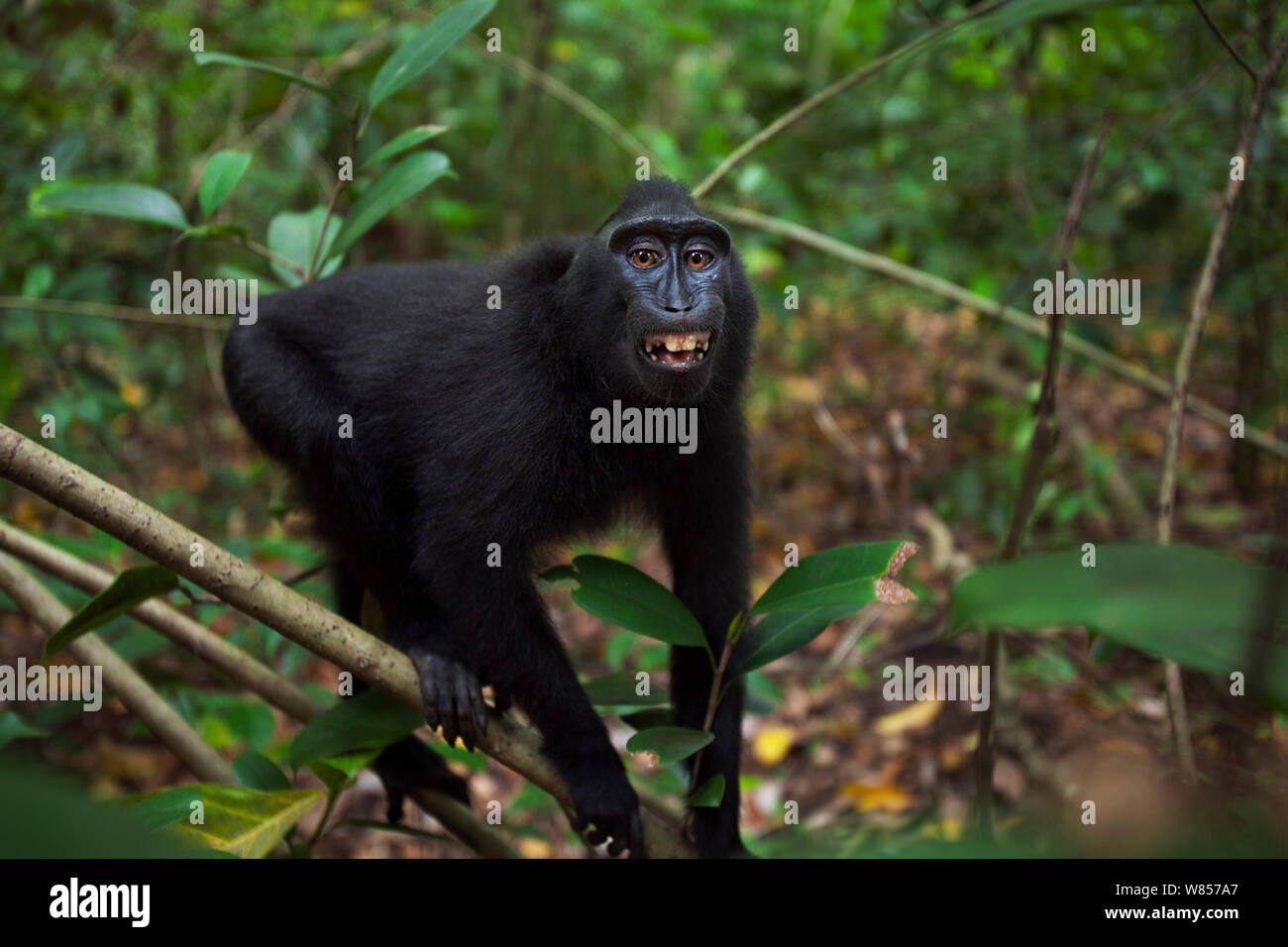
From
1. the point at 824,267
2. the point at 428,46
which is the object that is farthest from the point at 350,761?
the point at 824,267

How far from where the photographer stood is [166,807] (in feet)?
8.11

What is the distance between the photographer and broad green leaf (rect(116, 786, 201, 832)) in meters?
2.41

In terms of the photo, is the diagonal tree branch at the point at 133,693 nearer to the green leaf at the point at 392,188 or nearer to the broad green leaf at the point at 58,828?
the green leaf at the point at 392,188

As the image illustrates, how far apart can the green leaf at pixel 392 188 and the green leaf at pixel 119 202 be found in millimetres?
609

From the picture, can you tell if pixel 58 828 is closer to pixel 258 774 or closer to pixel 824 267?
pixel 258 774

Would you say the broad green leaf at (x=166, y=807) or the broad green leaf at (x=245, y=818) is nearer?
the broad green leaf at (x=166, y=807)

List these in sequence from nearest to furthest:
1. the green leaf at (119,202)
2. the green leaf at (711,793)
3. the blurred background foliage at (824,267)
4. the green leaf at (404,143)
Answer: the green leaf at (711,793), the green leaf at (404,143), the green leaf at (119,202), the blurred background foliage at (824,267)

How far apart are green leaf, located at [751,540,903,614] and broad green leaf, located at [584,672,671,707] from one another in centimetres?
76

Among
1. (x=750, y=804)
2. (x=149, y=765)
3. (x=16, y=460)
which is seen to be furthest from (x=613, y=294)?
(x=149, y=765)

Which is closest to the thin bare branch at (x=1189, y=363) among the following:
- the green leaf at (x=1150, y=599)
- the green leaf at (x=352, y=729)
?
the green leaf at (x=352, y=729)

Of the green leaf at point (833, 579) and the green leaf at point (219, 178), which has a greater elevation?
the green leaf at point (219, 178)

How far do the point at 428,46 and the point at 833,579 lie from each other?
212cm

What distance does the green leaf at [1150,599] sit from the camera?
0.71 meters
